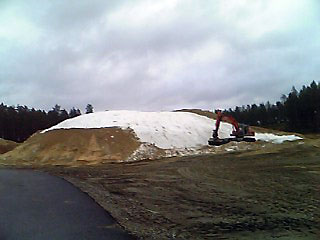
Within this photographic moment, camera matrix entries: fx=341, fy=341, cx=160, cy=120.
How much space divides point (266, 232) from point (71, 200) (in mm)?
6017

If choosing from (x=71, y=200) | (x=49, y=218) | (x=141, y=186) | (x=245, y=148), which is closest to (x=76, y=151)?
(x=245, y=148)

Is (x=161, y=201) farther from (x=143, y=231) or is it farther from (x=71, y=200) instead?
(x=143, y=231)

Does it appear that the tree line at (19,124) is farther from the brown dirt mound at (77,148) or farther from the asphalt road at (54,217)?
the asphalt road at (54,217)

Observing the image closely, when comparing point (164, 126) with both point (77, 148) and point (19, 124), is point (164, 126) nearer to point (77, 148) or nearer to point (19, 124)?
point (77, 148)

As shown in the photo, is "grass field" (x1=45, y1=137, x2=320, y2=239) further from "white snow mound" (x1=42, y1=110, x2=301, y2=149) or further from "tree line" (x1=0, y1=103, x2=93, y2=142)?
"tree line" (x1=0, y1=103, x2=93, y2=142)

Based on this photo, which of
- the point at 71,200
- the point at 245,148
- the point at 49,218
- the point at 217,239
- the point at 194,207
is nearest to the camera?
the point at 217,239

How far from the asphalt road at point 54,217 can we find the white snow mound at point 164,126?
28001 millimetres

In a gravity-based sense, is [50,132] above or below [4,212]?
above

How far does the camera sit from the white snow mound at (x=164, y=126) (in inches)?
1609

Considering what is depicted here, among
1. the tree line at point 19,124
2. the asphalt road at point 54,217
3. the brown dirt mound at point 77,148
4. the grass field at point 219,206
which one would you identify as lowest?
the grass field at point 219,206

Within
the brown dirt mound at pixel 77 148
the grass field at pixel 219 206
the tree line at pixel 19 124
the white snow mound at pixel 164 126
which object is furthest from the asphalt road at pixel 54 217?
the tree line at pixel 19 124

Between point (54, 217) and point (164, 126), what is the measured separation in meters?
37.5

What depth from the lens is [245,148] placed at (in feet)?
120

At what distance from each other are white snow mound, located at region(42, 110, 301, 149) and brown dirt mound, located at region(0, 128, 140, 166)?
2228mm
